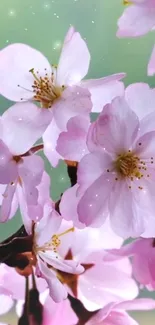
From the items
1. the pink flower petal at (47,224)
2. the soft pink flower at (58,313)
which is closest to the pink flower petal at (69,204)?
the pink flower petal at (47,224)

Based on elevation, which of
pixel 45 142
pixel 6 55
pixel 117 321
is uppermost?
pixel 6 55

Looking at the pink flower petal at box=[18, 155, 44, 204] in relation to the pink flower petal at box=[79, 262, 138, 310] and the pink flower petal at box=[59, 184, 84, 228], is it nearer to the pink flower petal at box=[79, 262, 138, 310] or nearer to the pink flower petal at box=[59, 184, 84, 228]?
the pink flower petal at box=[59, 184, 84, 228]

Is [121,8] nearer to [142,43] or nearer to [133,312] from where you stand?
[142,43]

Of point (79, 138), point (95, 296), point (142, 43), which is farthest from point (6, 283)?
point (142, 43)

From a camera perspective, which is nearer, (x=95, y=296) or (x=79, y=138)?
(x=79, y=138)

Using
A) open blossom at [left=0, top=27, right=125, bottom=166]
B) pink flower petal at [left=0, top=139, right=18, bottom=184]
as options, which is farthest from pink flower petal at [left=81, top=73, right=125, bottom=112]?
pink flower petal at [left=0, top=139, right=18, bottom=184]

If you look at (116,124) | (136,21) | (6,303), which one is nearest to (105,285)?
(6,303)
